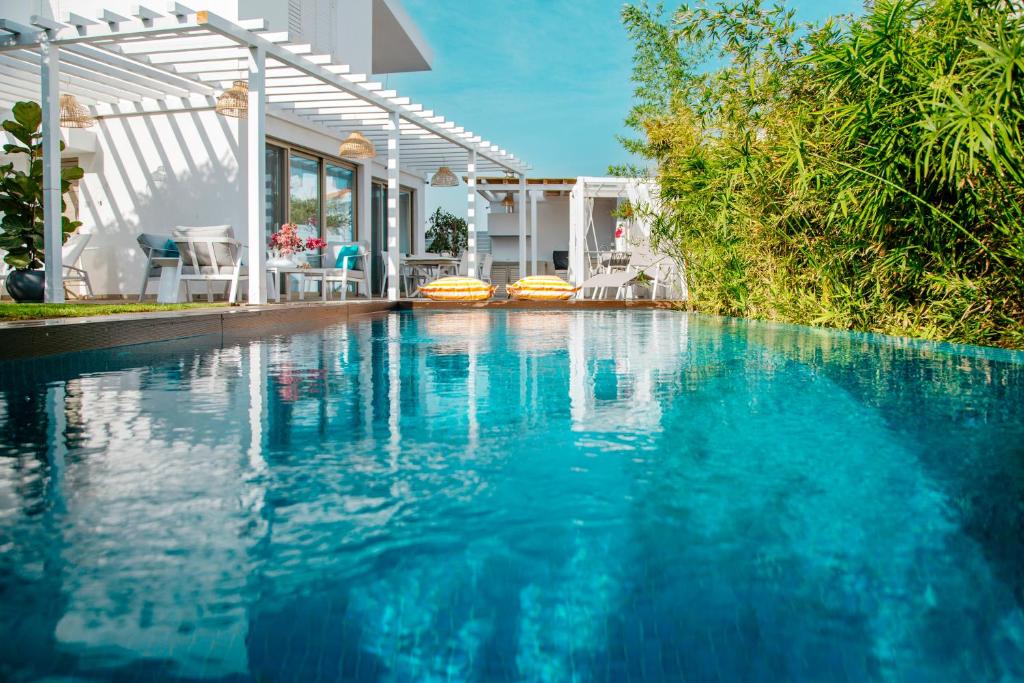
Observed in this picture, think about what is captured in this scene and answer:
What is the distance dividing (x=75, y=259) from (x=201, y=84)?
301 centimetres

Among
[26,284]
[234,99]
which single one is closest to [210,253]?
[234,99]

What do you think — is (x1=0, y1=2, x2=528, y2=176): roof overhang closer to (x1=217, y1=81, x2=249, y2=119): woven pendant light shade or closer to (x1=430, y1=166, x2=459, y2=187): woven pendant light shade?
(x1=217, y1=81, x2=249, y2=119): woven pendant light shade

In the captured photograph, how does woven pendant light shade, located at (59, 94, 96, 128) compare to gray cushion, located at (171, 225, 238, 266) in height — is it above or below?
above

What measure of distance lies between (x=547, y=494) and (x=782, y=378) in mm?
2439

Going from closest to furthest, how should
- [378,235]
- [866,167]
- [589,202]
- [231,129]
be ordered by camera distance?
[866,167] < [231,129] < [589,202] < [378,235]

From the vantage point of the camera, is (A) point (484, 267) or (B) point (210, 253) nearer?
(B) point (210, 253)

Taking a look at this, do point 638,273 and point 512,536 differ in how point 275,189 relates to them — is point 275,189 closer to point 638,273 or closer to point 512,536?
point 638,273

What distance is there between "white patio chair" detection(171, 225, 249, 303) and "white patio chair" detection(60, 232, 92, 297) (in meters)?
1.84

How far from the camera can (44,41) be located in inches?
324

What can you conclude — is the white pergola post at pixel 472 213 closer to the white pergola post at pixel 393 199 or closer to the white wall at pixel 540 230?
the white pergola post at pixel 393 199

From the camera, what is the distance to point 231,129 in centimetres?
1130

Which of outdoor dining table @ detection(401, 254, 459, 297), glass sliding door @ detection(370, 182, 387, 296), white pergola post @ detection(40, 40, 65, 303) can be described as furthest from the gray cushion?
glass sliding door @ detection(370, 182, 387, 296)

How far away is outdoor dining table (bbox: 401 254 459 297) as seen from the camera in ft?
46.8

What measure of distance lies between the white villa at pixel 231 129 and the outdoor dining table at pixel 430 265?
1.88 feet
